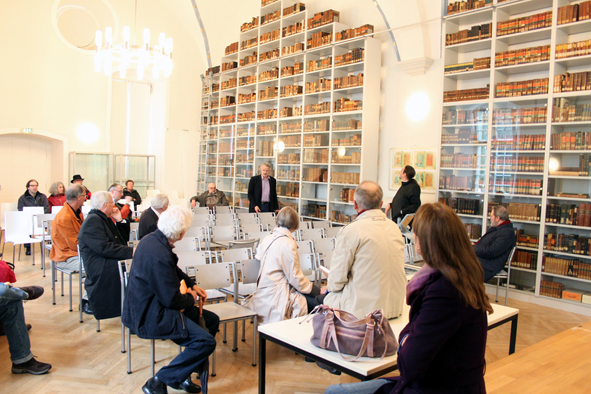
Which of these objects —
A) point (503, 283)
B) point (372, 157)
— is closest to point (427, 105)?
point (372, 157)

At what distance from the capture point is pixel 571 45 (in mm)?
5852

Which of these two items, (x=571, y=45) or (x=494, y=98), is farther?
(x=494, y=98)

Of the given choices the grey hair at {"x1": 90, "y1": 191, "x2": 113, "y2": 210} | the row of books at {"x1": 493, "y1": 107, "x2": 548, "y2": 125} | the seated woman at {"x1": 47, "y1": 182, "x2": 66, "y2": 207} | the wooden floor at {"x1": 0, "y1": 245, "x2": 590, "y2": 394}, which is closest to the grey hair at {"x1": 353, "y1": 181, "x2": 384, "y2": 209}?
the wooden floor at {"x1": 0, "y1": 245, "x2": 590, "y2": 394}

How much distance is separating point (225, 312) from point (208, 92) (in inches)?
406

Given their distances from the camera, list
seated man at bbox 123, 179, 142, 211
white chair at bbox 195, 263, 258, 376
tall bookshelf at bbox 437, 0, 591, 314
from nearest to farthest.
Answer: white chair at bbox 195, 263, 258, 376 → tall bookshelf at bbox 437, 0, 591, 314 → seated man at bbox 123, 179, 142, 211

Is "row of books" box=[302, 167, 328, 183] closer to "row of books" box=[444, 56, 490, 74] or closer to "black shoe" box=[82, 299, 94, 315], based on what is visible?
"row of books" box=[444, 56, 490, 74]

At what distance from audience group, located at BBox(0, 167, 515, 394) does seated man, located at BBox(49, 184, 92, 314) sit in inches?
0.4

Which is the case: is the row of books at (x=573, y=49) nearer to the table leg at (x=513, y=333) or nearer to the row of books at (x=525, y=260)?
the row of books at (x=525, y=260)

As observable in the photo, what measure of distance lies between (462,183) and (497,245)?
1.88 m

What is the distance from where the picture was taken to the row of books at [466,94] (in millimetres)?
6672

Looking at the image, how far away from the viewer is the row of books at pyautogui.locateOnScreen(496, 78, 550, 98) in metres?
6.09

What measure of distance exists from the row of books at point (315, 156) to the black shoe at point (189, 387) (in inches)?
248

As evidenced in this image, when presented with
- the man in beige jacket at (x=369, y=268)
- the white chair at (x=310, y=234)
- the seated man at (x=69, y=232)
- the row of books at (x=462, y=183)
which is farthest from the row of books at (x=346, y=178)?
the man in beige jacket at (x=369, y=268)

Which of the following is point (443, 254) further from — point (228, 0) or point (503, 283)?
point (228, 0)
